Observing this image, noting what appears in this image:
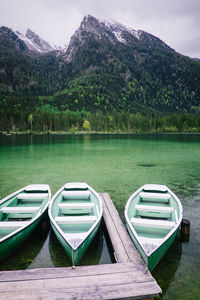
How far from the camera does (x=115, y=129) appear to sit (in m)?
183

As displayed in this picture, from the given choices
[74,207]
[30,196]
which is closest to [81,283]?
[74,207]

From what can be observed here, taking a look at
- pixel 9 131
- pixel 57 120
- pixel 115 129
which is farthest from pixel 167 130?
pixel 9 131

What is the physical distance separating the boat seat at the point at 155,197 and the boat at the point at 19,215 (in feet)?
18.9

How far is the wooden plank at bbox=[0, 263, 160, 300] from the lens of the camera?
558 centimetres

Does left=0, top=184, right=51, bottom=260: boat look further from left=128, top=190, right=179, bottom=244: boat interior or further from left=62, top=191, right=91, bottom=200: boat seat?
left=128, top=190, right=179, bottom=244: boat interior

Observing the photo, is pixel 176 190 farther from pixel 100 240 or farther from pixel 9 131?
pixel 9 131

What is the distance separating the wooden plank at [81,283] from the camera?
5.58 m

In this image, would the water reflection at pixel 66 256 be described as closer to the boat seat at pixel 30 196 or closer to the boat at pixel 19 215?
the boat at pixel 19 215

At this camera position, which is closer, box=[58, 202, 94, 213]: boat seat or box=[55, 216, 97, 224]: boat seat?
box=[55, 216, 97, 224]: boat seat

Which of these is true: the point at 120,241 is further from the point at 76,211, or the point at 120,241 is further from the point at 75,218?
the point at 76,211

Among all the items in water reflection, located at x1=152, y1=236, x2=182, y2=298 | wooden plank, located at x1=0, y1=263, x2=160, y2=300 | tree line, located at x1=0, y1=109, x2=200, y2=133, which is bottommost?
water reflection, located at x1=152, y1=236, x2=182, y2=298

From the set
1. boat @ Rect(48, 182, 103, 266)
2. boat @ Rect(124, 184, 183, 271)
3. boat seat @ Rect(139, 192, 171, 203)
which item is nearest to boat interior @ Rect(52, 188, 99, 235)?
boat @ Rect(48, 182, 103, 266)

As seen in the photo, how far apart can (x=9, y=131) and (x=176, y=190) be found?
14923cm

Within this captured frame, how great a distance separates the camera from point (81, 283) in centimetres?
600
